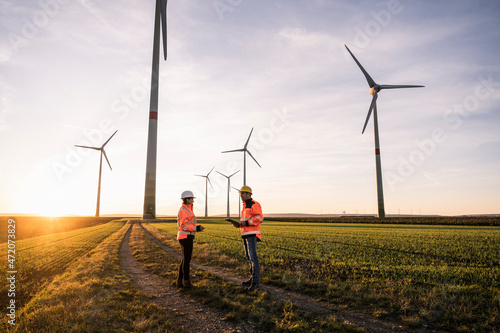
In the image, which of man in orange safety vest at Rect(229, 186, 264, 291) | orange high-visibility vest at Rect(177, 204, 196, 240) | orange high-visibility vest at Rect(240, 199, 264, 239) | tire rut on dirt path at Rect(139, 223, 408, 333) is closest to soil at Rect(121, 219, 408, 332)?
tire rut on dirt path at Rect(139, 223, 408, 333)

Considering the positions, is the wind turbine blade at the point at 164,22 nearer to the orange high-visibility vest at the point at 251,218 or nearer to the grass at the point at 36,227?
the grass at the point at 36,227

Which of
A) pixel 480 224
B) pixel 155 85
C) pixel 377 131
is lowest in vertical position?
pixel 480 224

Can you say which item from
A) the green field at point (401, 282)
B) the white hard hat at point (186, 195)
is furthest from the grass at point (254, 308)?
the white hard hat at point (186, 195)

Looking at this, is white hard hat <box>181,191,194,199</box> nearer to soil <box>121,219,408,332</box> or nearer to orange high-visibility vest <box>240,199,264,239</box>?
orange high-visibility vest <box>240,199,264,239</box>

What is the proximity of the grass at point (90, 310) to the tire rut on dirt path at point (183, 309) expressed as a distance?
0.33 meters

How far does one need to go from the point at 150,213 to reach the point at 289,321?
215 feet

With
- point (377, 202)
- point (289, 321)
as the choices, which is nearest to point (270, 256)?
point (289, 321)

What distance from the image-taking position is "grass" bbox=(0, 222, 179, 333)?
704 cm

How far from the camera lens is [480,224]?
53219 mm

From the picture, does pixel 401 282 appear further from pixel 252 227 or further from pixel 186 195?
pixel 186 195

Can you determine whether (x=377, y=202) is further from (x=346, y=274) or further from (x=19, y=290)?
(x=19, y=290)

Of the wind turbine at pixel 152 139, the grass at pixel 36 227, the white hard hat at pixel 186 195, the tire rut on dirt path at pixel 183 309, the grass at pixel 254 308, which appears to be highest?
the wind turbine at pixel 152 139

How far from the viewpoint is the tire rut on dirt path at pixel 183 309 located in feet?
23.7

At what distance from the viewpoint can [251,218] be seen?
10188mm
